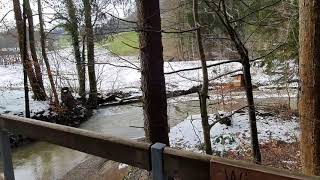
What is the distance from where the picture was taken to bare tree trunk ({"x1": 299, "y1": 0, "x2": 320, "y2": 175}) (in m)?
4.75

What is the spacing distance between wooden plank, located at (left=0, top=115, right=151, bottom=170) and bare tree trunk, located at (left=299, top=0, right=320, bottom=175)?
3.30 meters

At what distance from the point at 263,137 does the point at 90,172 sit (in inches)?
218

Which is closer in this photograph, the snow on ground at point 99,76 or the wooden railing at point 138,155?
the wooden railing at point 138,155

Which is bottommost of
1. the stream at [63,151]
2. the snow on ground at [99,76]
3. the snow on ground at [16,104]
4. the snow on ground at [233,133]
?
the stream at [63,151]

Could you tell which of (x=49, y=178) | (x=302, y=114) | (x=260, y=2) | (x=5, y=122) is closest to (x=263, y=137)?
(x=260, y=2)

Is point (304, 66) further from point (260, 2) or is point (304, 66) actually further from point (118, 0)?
point (118, 0)

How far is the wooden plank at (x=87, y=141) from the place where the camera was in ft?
7.22

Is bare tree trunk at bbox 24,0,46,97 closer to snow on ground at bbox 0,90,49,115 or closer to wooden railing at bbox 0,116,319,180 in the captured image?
snow on ground at bbox 0,90,49,115

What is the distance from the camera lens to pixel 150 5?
5992 millimetres

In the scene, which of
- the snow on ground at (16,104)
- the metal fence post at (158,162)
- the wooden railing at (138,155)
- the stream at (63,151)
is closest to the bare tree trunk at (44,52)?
the snow on ground at (16,104)

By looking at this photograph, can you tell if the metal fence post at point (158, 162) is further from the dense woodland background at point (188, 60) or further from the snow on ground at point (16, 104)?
the snow on ground at point (16, 104)

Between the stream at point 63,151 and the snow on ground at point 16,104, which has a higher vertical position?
the snow on ground at point 16,104

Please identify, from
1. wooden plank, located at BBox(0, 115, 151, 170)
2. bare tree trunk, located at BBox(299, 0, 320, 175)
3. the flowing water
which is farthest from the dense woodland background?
wooden plank, located at BBox(0, 115, 151, 170)

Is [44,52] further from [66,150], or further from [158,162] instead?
[158,162]
